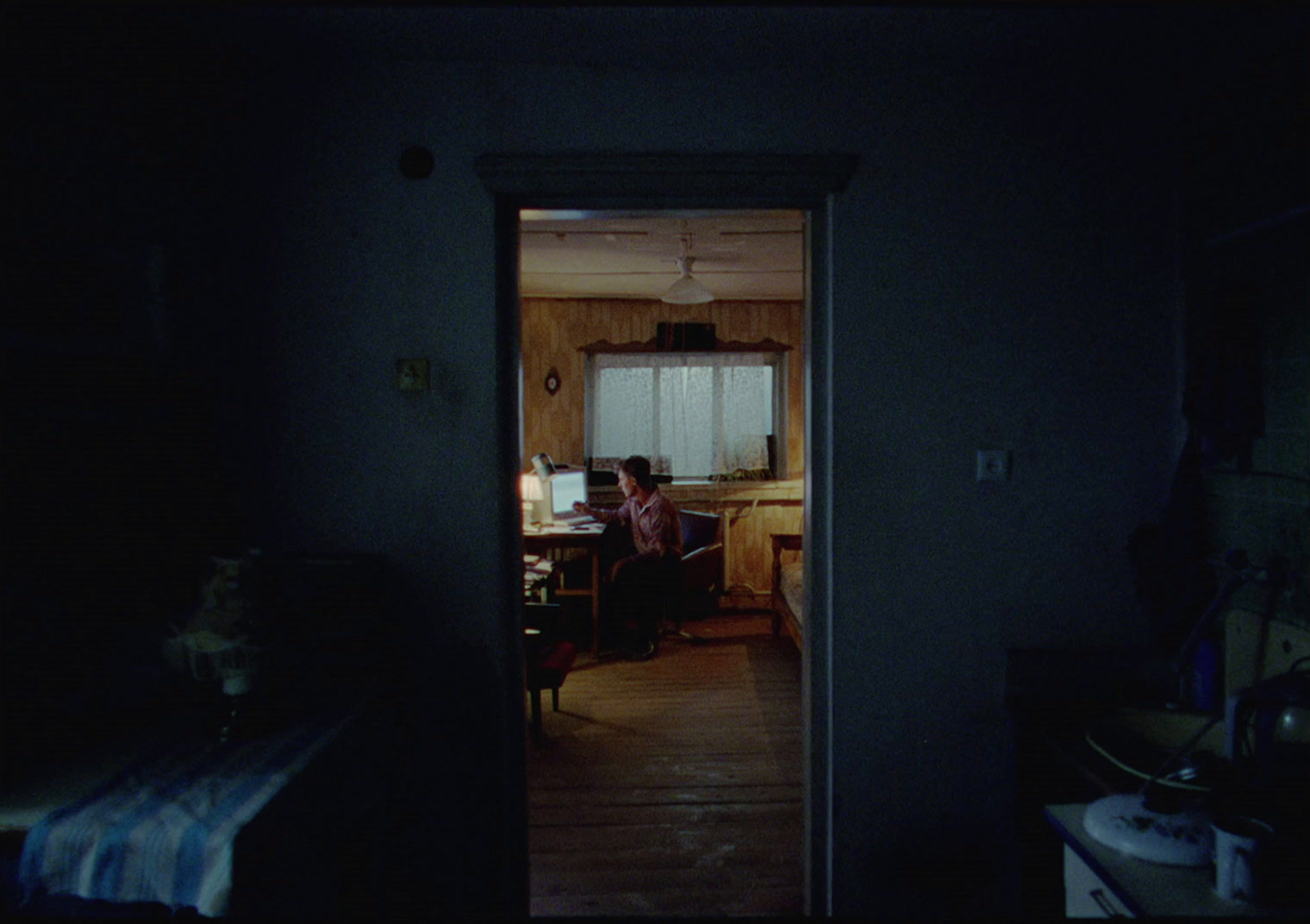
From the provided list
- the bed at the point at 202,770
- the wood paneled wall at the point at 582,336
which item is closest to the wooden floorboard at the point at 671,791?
the bed at the point at 202,770

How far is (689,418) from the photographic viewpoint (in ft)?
22.1

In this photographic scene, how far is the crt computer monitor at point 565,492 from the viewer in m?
5.59

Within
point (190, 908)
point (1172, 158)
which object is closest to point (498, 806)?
point (190, 908)

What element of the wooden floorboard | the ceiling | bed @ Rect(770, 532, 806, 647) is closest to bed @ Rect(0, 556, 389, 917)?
the wooden floorboard

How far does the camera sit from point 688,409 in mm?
6738

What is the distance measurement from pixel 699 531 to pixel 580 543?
1.25 m

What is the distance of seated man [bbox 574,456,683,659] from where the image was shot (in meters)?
5.29

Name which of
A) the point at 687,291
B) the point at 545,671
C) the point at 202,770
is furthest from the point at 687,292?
the point at 202,770

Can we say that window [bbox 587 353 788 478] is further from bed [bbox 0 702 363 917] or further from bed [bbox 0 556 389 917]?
bed [bbox 0 702 363 917]

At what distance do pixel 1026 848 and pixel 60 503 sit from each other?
2562 millimetres

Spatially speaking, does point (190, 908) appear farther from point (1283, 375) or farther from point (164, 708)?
point (1283, 375)

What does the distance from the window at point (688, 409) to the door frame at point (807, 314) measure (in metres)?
4.31

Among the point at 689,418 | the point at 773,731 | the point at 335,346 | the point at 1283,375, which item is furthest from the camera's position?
the point at 689,418

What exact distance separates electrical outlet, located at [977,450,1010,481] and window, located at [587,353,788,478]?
4.46m
